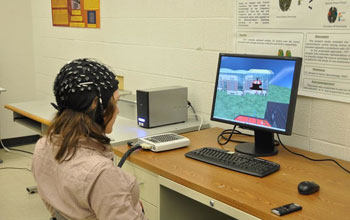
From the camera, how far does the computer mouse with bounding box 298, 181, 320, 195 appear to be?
4.88ft

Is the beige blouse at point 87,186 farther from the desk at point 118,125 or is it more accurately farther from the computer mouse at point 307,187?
the desk at point 118,125

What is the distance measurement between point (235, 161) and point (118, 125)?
3.12ft

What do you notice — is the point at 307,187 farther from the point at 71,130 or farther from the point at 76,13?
the point at 76,13

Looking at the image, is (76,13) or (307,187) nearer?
(307,187)

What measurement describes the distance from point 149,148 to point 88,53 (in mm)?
1960

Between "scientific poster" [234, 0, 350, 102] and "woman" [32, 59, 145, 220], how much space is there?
1.16 metres

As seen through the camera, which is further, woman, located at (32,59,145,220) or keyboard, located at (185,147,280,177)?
keyboard, located at (185,147,280,177)

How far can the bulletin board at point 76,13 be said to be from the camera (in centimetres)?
351

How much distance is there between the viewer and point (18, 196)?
3355mm

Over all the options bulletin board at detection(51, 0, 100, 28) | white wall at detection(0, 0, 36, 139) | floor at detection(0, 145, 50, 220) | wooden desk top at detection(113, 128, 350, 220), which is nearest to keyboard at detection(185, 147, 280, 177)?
wooden desk top at detection(113, 128, 350, 220)

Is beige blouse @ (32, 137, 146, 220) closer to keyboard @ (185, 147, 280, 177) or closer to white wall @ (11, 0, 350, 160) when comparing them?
keyboard @ (185, 147, 280, 177)

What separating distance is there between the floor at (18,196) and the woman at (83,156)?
2027 mm

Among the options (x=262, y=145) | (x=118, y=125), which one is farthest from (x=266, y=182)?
(x=118, y=125)

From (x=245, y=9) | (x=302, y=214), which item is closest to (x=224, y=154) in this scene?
(x=302, y=214)
